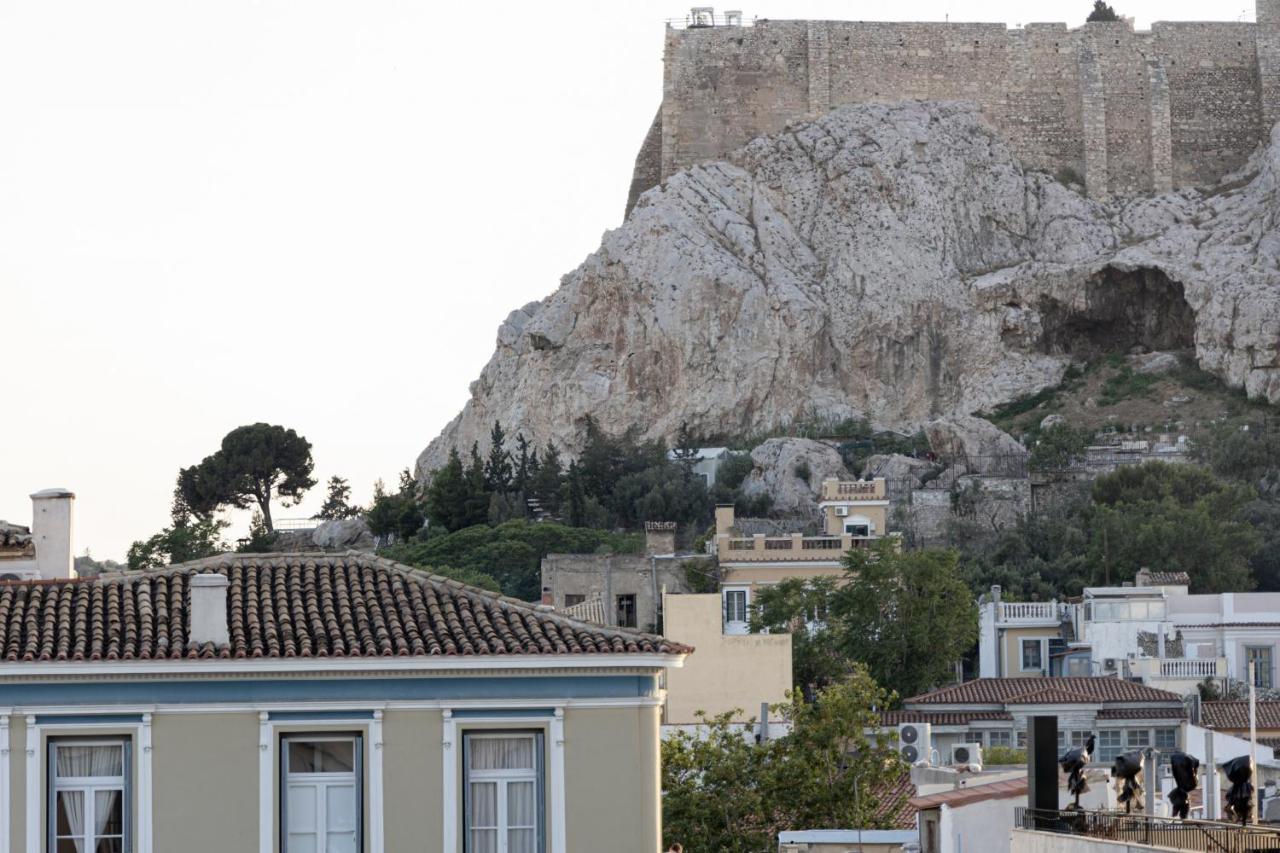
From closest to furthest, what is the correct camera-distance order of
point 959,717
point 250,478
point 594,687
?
point 594,687 < point 959,717 < point 250,478

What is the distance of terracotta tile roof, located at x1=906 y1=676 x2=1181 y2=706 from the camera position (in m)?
44.2

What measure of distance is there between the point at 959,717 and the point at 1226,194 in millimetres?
63217

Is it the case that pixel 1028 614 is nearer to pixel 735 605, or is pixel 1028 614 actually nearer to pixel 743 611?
pixel 743 611

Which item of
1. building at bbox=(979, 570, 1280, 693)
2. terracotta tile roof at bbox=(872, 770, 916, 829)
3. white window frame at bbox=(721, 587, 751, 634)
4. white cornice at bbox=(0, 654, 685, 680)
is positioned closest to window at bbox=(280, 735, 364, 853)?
white cornice at bbox=(0, 654, 685, 680)

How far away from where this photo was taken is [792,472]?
88.2m

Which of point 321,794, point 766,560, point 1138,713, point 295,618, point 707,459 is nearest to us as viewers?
point 321,794

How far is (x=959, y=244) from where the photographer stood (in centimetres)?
10288

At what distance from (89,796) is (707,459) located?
237ft

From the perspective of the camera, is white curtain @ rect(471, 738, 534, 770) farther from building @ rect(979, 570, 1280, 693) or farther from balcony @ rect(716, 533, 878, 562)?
balcony @ rect(716, 533, 878, 562)

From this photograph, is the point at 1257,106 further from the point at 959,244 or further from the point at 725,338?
the point at 725,338

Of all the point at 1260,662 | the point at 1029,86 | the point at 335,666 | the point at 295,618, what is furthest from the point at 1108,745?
the point at 1029,86

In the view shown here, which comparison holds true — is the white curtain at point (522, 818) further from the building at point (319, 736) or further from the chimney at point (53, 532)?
the chimney at point (53, 532)

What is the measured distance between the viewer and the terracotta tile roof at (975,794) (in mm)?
23828

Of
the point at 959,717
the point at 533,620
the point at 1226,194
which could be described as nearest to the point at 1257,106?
the point at 1226,194
